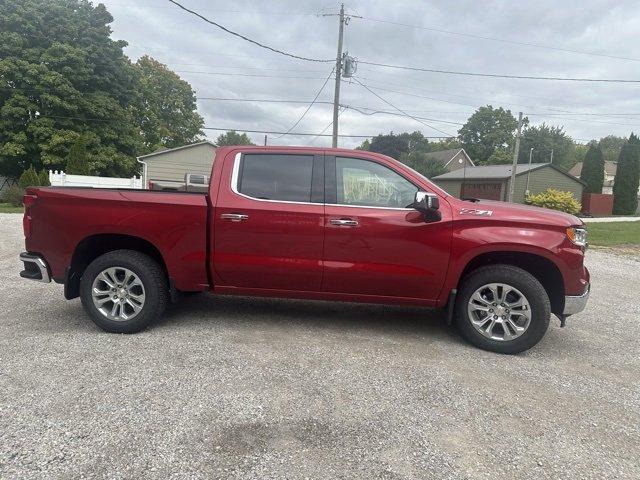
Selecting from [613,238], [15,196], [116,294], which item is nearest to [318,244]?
[116,294]

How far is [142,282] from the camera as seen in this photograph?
4.30 meters

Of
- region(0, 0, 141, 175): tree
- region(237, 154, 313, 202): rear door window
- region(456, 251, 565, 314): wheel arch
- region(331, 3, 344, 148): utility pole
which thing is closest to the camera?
region(456, 251, 565, 314): wheel arch

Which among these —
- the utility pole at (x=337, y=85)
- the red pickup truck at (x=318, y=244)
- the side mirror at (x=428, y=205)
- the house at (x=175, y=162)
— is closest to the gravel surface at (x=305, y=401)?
the red pickup truck at (x=318, y=244)

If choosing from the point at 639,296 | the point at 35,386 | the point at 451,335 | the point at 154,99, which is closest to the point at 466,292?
the point at 451,335

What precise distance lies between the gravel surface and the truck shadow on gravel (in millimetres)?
39

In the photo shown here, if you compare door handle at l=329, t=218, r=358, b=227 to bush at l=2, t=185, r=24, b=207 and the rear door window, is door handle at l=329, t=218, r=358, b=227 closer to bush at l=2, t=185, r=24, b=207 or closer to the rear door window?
the rear door window

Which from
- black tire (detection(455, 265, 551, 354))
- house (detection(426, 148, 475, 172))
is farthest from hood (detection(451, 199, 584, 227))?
house (detection(426, 148, 475, 172))

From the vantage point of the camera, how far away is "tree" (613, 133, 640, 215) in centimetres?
3516

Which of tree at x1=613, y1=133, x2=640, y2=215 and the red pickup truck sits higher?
tree at x1=613, y1=133, x2=640, y2=215

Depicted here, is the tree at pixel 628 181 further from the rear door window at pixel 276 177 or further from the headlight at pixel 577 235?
the rear door window at pixel 276 177

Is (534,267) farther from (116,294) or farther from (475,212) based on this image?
(116,294)

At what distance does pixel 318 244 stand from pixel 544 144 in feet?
248

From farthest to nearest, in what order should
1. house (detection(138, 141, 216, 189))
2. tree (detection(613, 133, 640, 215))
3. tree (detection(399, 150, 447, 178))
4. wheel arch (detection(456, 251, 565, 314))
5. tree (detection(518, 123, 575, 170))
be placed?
tree (detection(518, 123, 575, 170)) < tree (detection(399, 150, 447, 178)) < tree (detection(613, 133, 640, 215)) < house (detection(138, 141, 216, 189)) < wheel arch (detection(456, 251, 565, 314))

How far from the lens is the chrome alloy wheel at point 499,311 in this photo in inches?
162
